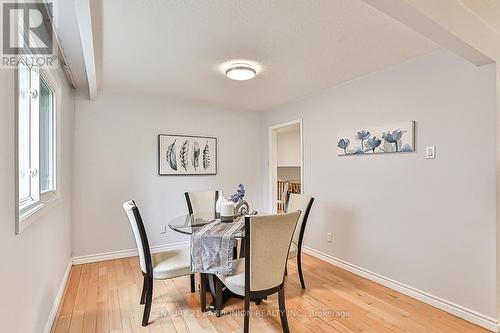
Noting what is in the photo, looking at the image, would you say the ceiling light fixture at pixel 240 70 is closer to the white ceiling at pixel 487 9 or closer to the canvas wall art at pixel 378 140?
the canvas wall art at pixel 378 140

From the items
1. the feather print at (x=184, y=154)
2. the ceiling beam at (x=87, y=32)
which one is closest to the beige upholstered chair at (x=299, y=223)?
the feather print at (x=184, y=154)

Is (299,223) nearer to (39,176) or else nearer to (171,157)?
(171,157)

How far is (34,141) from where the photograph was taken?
78.6 inches

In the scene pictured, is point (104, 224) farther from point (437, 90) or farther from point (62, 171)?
point (437, 90)

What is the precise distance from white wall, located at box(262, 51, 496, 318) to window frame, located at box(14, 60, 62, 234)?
9.96ft

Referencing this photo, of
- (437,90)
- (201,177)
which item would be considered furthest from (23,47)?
(437,90)

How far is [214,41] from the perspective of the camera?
223 centimetres

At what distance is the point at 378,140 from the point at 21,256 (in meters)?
3.13

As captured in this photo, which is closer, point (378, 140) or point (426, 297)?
point (426, 297)

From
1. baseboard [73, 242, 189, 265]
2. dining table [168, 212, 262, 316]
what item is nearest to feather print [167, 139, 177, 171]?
baseboard [73, 242, 189, 265]

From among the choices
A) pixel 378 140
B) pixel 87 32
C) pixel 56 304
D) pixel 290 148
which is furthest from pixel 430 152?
pixel 290 148

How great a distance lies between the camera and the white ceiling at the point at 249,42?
70.5 inches

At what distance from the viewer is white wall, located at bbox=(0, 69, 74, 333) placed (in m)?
1.18

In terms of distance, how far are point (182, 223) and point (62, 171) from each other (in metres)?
1.42
